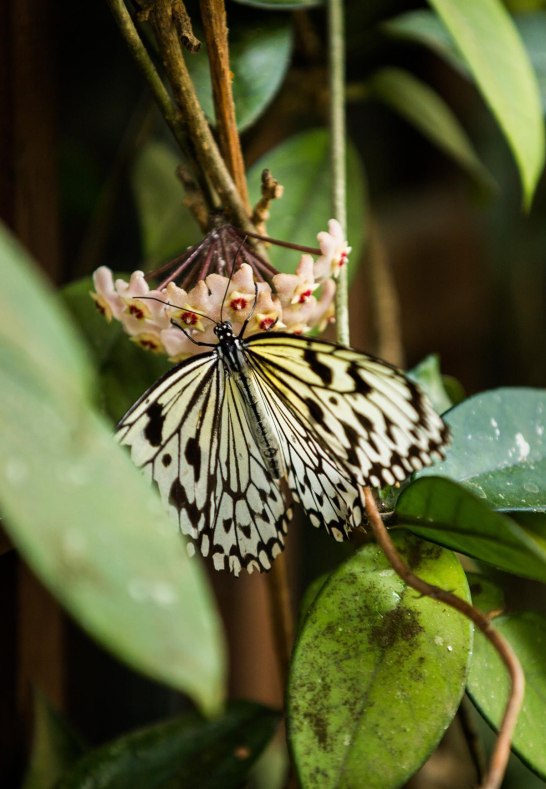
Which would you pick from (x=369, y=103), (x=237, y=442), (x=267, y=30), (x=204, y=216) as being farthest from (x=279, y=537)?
(x=369, y=103)

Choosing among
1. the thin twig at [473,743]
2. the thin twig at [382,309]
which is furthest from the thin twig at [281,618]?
the thin twig at [382,309]

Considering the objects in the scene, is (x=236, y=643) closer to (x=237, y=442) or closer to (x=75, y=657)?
(x=75, y=657)

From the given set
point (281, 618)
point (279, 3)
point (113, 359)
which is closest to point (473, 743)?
point (281, 618)

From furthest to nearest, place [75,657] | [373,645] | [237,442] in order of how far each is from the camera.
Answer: [75,657]
[237,442]
[373,645]

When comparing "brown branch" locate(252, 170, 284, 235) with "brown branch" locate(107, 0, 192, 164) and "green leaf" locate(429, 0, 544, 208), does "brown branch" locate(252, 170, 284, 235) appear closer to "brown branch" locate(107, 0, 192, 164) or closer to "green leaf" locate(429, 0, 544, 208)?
"brown branch" locate(107, 0, 192, 164)

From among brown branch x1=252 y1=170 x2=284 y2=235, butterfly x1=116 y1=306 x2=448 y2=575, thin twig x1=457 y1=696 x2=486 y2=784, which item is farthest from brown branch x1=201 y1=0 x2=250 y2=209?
thin twig x1=457 y1=696 x2=486 y2=784

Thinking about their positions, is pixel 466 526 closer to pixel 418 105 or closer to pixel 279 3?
pixel 279 3
